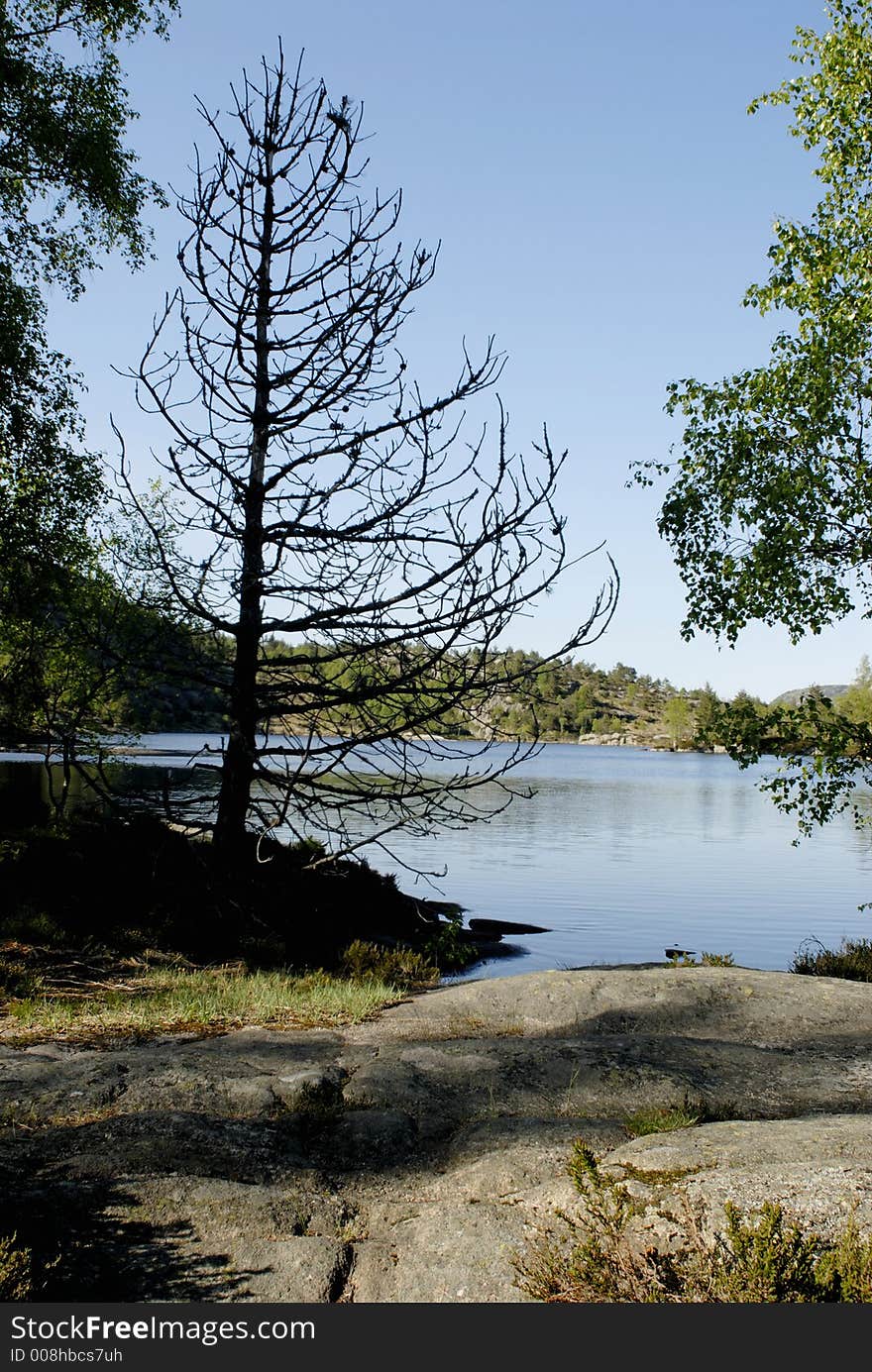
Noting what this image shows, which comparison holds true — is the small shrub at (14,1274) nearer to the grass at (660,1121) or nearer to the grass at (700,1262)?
the grass at (700,1262)

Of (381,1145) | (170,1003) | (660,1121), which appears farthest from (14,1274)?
(170,1003)

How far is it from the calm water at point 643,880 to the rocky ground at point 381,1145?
98.2 inches

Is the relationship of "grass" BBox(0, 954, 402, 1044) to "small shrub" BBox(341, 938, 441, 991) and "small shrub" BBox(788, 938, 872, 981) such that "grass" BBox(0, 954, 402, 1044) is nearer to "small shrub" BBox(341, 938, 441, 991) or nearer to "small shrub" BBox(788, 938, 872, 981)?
"small shrub" BBox(341, 938, 441, 991)

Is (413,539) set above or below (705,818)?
above

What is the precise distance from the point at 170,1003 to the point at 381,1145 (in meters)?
4.27

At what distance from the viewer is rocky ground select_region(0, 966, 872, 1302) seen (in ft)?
13.8

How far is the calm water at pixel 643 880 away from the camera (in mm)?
23812

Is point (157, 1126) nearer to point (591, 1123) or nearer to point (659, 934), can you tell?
point (591, 1123)

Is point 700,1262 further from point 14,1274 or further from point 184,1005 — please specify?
point 184,1005

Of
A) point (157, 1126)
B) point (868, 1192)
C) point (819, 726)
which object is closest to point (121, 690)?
point (157, 1126)

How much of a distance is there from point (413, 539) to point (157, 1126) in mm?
5824

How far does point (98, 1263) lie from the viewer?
4.14 metres

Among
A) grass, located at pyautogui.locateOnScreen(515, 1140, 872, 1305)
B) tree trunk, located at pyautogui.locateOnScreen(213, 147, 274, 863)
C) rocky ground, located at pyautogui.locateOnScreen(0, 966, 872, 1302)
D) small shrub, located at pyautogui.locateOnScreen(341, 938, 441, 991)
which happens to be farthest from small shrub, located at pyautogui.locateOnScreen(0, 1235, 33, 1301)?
small shrub, located at pyautogui.locateOnScreen(341, 938, 441, 991)

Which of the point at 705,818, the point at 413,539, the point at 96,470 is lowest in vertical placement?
the point at 705,818
